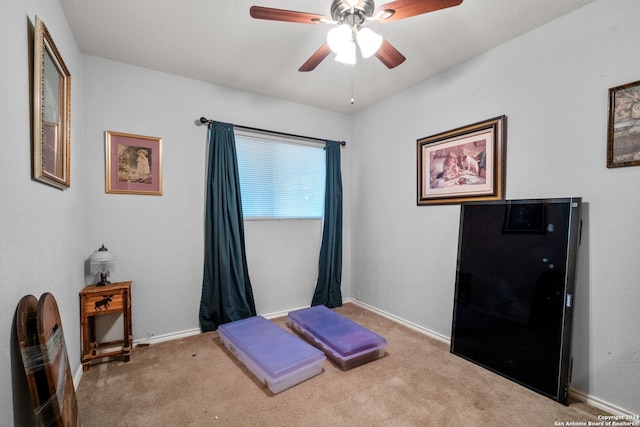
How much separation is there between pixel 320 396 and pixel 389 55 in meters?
2.34

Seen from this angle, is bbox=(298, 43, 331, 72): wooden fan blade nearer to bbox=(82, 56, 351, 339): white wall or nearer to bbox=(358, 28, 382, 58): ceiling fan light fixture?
bbox=(358, 28, 382, 58): ceiling fan light fixture

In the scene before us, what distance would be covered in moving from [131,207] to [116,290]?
31.0 inches

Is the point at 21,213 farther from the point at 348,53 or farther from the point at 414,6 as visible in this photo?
the point at 414,6

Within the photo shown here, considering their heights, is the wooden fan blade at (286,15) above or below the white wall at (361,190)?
above

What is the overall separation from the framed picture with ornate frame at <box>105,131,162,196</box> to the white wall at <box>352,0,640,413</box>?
262cm

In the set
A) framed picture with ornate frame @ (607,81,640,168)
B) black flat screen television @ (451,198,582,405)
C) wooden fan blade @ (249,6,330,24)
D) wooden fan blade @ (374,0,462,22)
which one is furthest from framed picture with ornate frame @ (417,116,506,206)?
wooden fan blade @ (249,6,330,24)

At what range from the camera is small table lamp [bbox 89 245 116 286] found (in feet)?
7.61

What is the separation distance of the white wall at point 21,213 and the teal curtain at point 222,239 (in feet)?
3.88

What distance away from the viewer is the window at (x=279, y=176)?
3.23 metres

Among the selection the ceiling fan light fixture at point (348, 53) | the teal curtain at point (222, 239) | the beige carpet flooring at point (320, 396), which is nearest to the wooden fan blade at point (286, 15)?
the ceiling fan light fixture at point (348, 53)

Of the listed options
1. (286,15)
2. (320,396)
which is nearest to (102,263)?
(320,396)

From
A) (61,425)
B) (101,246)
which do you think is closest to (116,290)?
(101,246)

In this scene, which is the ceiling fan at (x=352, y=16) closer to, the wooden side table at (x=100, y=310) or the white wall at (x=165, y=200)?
the white wall at (x=165, y=200)

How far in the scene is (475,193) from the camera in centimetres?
250
